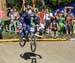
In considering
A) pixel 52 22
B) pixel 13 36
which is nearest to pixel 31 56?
pixel 13 36

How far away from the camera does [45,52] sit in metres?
18.8

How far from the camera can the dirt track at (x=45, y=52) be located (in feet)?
54.7

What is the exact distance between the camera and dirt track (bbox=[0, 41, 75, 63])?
1669 cm

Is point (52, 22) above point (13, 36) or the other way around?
above

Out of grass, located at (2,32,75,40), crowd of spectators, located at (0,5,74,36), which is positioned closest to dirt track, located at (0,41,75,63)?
grass, located at (2,32,75,40)

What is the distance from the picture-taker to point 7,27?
25.1 metres

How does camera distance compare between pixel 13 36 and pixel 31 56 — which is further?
pixel 13 36

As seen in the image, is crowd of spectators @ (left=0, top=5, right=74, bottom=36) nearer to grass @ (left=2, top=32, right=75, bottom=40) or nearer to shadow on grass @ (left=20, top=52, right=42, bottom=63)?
grass @ (left=2, top=32, right=75, bottom=40)

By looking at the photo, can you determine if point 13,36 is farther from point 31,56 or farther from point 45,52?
point 31,56

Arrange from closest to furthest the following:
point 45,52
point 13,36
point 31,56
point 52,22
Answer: point 31,56, point 45,52, point 13,36, point 52,22

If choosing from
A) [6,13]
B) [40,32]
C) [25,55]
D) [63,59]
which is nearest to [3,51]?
[25,55]

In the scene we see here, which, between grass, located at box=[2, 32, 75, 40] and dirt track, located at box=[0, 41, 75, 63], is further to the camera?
grass, located at box=[2, 32, 75, 40]

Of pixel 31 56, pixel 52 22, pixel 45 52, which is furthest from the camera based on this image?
pixel 52 22

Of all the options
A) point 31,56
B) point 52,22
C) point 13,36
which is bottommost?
point 13,36
